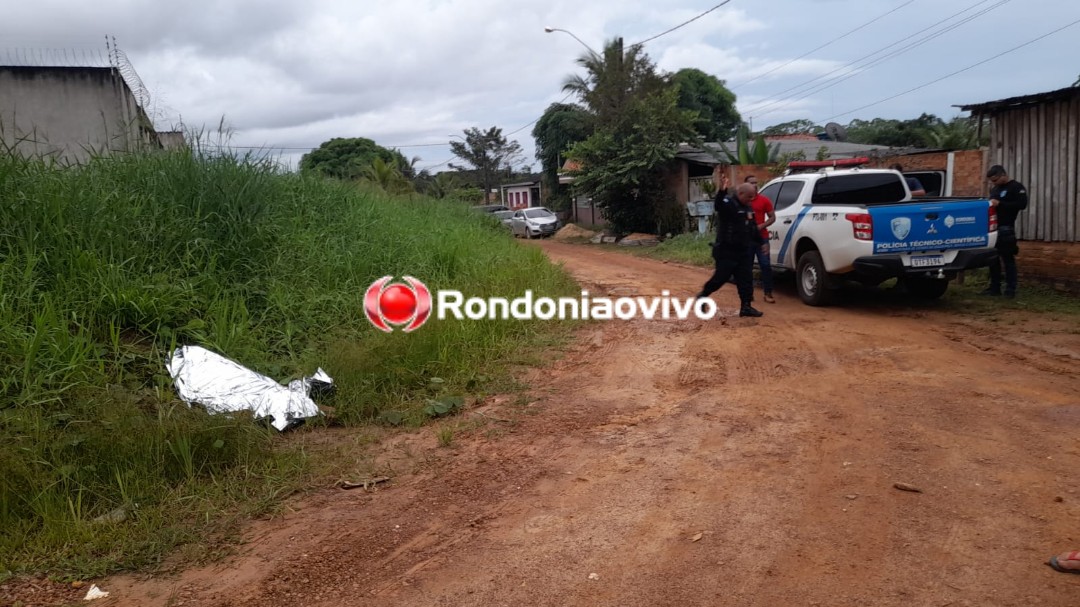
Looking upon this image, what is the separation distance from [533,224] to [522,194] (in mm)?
16098

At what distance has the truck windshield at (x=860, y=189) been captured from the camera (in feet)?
31.9

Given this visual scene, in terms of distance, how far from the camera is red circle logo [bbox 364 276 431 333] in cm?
718

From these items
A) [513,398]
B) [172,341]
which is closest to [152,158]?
[172,341]

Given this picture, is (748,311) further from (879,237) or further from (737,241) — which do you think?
(879,237)

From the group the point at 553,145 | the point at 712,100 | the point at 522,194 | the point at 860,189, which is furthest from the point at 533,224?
the point at 860,189

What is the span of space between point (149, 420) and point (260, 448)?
0.70 metres

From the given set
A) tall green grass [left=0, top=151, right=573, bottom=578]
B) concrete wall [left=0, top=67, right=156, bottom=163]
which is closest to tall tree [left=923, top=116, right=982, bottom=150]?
tall green grass [left=0, top=151, right=573, bottom=578]

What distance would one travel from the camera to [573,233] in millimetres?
30094

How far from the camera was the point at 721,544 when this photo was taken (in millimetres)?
3482

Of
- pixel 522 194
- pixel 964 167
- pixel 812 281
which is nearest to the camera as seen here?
pixel 812 281

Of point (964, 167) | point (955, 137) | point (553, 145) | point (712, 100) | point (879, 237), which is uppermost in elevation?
point (712, 100)

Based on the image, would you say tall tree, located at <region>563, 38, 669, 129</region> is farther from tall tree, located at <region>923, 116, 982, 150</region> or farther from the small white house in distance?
the small white house in distance

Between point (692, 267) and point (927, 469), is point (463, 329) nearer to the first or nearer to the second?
point (927, 469)

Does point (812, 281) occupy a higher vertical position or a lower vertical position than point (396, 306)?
lower
